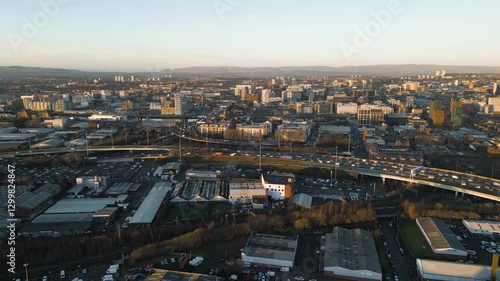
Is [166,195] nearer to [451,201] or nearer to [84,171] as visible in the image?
[84,171]

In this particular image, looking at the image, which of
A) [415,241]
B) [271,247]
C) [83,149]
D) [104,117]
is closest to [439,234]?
[415,241]

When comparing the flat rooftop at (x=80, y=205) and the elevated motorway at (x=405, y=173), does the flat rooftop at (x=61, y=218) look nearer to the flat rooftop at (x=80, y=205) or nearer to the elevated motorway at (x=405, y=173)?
the flat rooftop at (x=80, y=205)

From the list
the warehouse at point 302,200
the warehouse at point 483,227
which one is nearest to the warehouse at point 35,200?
the warehouse at point 302,200

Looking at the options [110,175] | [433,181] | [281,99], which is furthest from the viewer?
[281,99]

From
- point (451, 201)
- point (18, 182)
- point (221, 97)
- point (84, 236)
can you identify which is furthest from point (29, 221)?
point (221, 97)

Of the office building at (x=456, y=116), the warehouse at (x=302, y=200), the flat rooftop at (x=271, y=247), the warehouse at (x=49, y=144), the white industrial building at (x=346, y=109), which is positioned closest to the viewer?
the flat rooftop at (x=271, y=247)

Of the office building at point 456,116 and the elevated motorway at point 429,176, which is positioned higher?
the office building at point 456,116

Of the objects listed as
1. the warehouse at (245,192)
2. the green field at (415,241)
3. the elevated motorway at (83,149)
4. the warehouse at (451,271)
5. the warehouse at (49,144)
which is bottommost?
the green field at (415,241)

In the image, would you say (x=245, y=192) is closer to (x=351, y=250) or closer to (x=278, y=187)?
(x=278, y=187)
